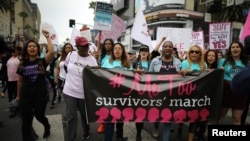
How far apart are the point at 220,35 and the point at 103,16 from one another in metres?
3.82

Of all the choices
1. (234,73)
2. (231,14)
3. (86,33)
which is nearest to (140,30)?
(86,33)

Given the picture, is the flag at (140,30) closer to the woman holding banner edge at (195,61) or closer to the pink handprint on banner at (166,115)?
the woman holding banner edge at (195,61)

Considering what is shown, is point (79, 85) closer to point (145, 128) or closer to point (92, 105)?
point (92, 105)

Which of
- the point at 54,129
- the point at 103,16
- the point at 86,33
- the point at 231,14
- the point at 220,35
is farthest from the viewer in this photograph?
the point at 231,14

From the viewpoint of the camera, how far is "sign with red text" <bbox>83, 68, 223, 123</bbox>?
462 centimetres

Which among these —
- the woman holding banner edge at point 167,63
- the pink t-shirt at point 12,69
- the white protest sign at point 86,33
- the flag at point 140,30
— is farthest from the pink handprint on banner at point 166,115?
the white protest sign at point 86,33

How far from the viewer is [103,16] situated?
760 centimetres

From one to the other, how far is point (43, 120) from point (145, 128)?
88.5 inches

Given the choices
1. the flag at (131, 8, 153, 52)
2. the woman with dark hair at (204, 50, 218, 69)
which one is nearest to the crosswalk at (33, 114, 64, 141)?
the flag at (131, 8, 153, 52)

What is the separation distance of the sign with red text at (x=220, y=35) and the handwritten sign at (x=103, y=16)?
3.54 m

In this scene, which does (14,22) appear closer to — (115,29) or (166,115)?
(115,29)

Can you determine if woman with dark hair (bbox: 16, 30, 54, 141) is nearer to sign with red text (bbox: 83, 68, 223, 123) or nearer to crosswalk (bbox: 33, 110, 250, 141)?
sign with red text (bbox: 83, 68, 223, 123)

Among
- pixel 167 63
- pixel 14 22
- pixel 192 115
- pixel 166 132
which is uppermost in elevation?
pixel 14 22

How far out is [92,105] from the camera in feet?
15.1
